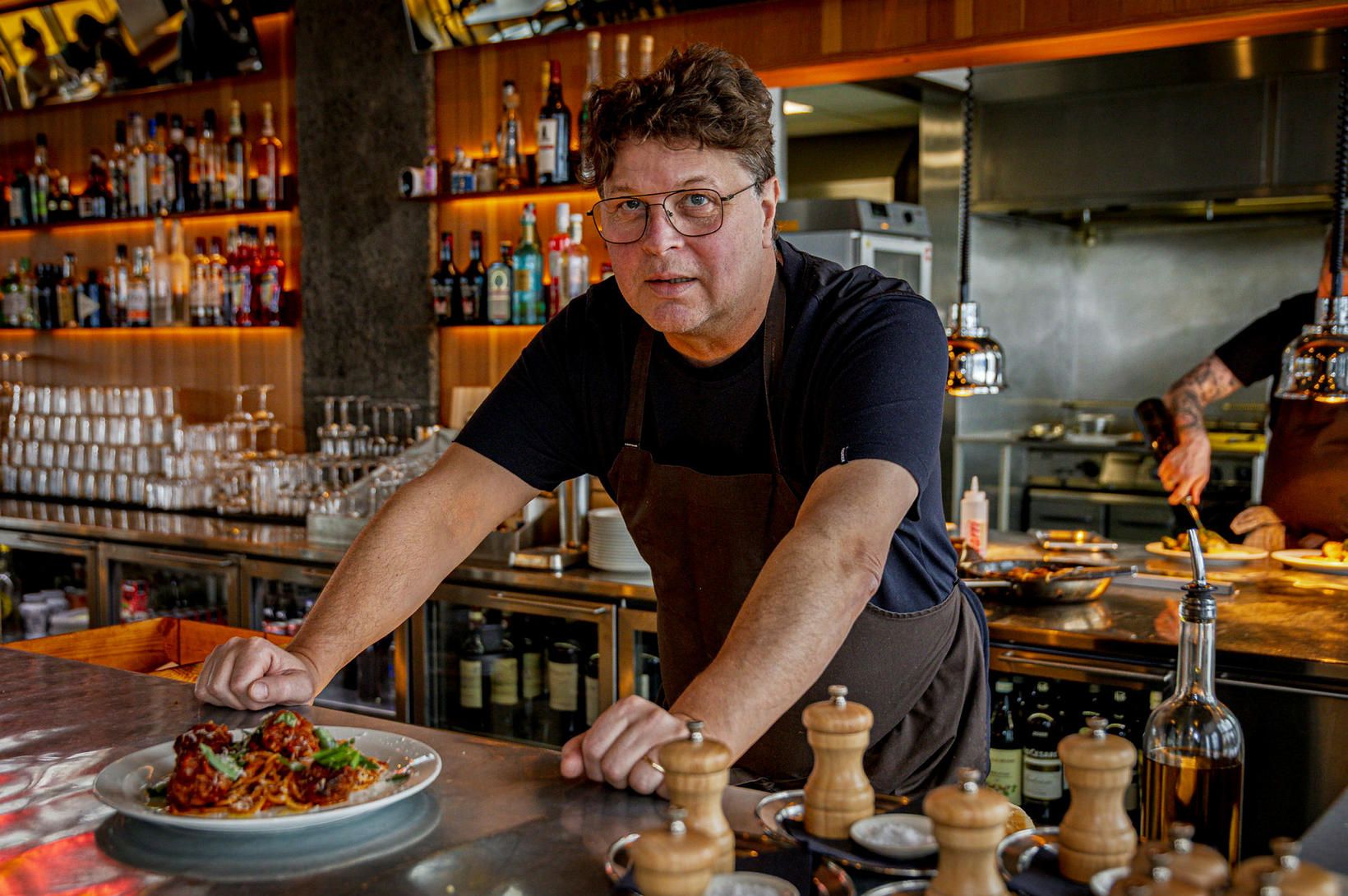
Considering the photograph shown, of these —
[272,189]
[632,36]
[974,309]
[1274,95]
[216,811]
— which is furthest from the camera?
[1274,95]

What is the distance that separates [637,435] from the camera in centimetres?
203

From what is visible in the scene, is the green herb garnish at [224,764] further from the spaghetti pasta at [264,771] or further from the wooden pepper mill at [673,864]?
the wooden pepper mill at [673,864]

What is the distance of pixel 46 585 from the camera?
516 centimetres

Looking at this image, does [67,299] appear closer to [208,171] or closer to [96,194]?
[96,194]

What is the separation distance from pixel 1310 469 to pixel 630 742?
314 centimetres

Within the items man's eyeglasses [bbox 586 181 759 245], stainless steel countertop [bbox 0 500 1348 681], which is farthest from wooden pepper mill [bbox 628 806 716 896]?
stainless steel countertop [bbox 0 500 1348 681]

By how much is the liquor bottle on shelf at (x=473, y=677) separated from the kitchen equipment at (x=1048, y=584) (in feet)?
4.97

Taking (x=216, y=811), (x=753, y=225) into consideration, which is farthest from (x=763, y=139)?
(x=216, y=811)

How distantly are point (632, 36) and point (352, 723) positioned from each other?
3.15 m

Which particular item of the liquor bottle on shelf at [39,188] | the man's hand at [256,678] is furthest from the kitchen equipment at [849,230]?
the man's hand at [256,678]

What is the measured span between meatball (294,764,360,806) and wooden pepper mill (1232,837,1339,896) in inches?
33.0

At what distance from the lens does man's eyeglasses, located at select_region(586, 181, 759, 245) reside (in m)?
1.77

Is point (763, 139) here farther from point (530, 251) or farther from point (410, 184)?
point (410, 184)

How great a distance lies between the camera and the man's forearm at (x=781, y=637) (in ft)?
4.51
